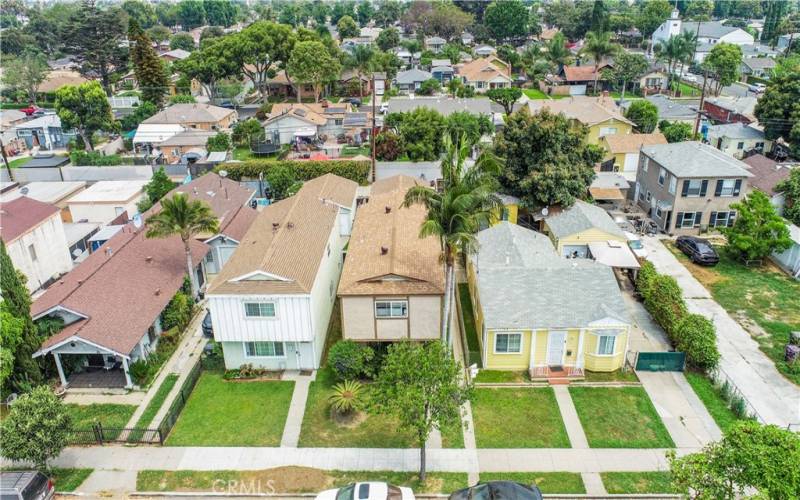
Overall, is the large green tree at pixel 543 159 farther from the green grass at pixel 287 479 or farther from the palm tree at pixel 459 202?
the green grass at pixel 287 479

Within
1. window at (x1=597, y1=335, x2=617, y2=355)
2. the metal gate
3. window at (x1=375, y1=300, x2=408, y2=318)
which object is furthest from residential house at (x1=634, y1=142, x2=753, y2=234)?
window at (x1=375, y1=300, x2=408, y2=318)

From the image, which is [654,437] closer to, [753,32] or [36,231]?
[36,231]

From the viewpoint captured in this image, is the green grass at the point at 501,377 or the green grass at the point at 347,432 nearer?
the green grass at the point at 347,432

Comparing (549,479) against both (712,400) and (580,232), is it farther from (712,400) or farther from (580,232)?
(580,232)

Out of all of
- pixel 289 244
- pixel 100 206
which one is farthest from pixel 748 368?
pixel 100 206

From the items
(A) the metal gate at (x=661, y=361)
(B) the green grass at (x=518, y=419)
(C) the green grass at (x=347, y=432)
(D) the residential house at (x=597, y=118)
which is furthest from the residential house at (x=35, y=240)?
(D) the residential house at (x=597, y=118)

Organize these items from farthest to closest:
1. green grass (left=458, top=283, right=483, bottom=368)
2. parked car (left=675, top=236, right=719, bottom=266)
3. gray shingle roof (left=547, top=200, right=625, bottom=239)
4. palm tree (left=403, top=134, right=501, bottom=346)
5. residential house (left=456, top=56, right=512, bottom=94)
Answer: residential house (left=456, top=56, right=512, bottom=94)
parked car (left=675, top=236, right=719, bottom=266)
gray shingle roof (left=547, top=200, right=625, bottom=239)
green grass (left=458, top=283, right=483, bottom=368)
palm tree (left=403, top=134, right=501, bottom=346)

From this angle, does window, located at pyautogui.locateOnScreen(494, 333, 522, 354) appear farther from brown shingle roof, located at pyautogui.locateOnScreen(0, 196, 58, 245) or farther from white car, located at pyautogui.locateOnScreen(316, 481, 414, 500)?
brown shingle roof, located at pyautogui.locateOnScreen(0, 196, 58, 245)
